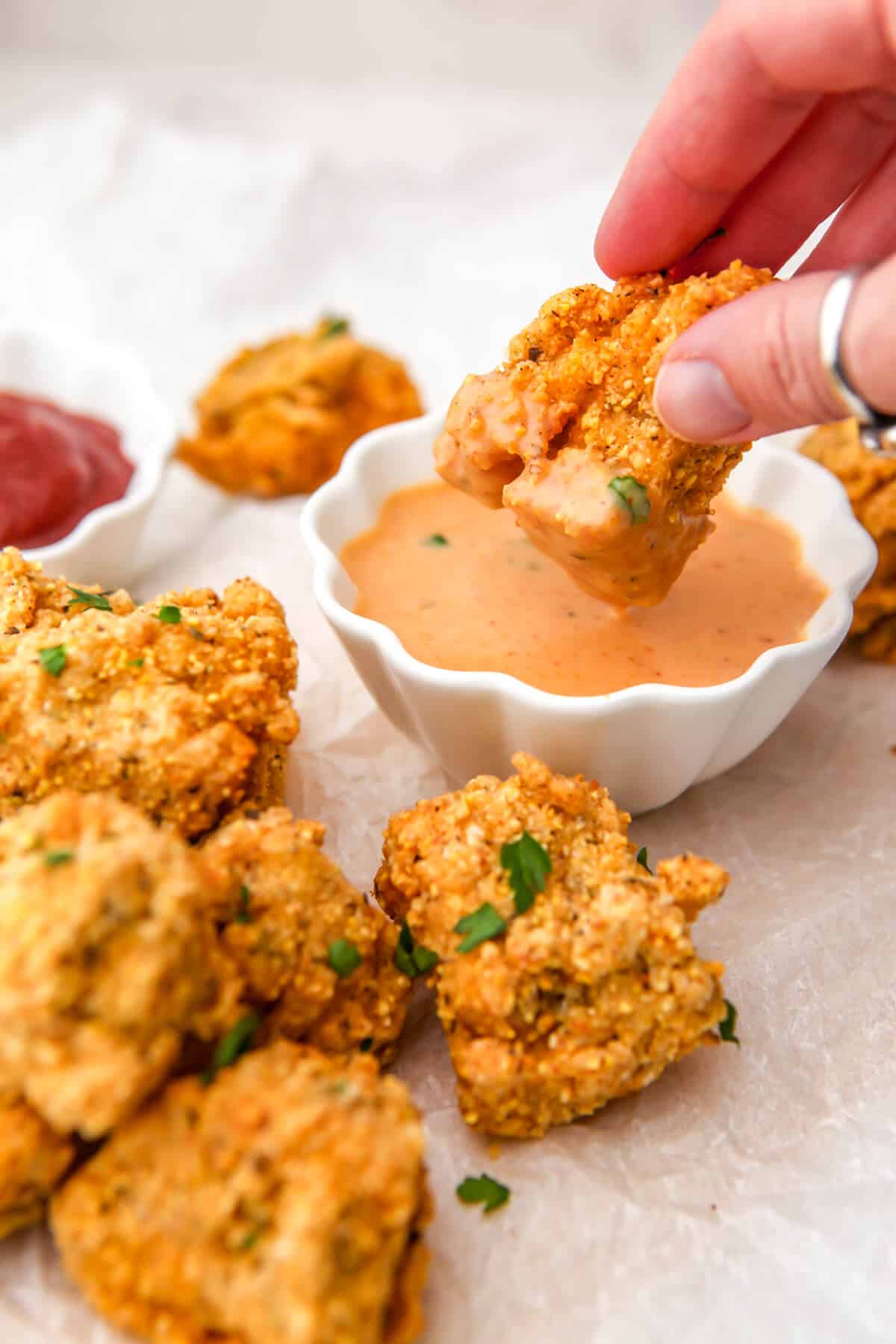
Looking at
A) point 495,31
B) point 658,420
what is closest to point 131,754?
point 658,420

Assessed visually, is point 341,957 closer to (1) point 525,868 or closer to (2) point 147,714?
(1) point 525,868

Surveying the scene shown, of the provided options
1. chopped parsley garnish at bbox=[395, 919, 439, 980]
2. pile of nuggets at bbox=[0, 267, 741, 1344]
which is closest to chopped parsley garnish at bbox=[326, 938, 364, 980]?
pile of nuggets at bbox=[0, 267, 741, 1344]

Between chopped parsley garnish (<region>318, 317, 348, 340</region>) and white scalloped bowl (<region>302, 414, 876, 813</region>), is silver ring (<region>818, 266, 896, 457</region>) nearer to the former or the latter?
white scalloped bowl (<region>302, 414, 876, 813</region>)

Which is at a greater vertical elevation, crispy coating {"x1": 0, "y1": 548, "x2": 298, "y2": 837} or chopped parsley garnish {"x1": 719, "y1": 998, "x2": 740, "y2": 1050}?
crispy coating {"x1": 0, "y1": 548, "x2": 298, "y2": 837}

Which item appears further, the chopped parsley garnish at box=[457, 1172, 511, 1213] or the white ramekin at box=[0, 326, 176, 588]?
the white ramekin at box=[0, 326, 176, 588]

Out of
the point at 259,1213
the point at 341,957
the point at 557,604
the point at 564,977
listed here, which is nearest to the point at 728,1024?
the point at 564,977

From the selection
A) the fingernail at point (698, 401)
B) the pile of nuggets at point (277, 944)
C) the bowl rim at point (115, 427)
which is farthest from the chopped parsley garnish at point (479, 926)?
the bowl rim at point (115, 427)

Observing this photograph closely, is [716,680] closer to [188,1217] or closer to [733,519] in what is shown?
[733,519]
